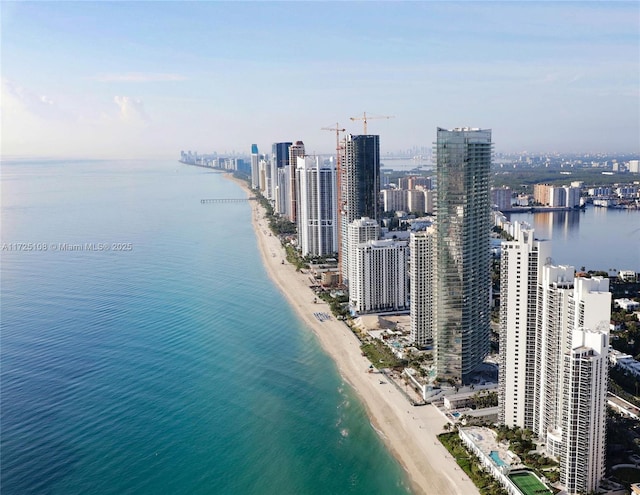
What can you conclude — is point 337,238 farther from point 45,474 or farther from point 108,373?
point 45,474

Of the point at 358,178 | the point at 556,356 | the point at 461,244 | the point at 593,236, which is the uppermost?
the point at 358,178

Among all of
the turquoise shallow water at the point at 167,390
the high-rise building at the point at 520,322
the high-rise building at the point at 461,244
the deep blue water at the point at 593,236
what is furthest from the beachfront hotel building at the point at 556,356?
the deep blue water at the point at 593,236

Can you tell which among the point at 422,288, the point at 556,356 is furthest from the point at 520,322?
the point at 422,288

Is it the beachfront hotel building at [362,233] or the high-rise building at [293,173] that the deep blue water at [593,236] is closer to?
the beachfront hotel building at [362,233]

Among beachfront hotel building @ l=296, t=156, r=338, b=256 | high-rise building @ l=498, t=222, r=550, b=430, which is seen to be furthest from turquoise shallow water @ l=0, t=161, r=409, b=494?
beachfront hotel building @ l=296, t=156, r=338, b=256

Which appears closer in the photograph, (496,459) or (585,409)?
(585,409)

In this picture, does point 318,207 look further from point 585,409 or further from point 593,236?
point 585,409
